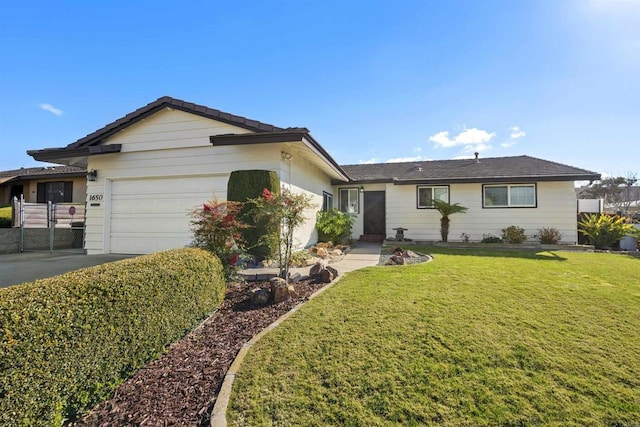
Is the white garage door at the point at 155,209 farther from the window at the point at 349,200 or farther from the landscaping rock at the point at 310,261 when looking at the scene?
the window at the point at 349,200

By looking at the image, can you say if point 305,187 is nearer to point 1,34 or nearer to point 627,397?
point 627,397

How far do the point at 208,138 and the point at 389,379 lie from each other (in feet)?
24.1

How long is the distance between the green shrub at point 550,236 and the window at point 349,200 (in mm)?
7362

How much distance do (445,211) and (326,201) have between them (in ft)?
15.9

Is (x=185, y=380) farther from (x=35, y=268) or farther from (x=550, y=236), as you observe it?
(x=550, y=236)

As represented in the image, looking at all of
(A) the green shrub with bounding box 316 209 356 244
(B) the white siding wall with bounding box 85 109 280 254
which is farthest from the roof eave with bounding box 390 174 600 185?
(B) the white siding wall with bounding box 85 109 280 254

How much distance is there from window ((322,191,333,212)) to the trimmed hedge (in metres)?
8.52

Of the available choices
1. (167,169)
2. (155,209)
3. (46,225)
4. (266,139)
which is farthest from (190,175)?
(46,225)

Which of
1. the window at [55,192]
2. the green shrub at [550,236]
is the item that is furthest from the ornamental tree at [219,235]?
the window at [55,192]

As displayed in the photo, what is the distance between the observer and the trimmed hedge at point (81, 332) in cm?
166

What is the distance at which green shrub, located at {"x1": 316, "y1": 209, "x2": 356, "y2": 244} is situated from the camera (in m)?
10.0

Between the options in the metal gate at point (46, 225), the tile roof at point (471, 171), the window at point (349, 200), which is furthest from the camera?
the window at point (349, 200)

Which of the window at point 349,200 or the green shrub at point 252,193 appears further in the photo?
the window at point 349,200

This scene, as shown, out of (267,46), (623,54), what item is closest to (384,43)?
(267,46)
